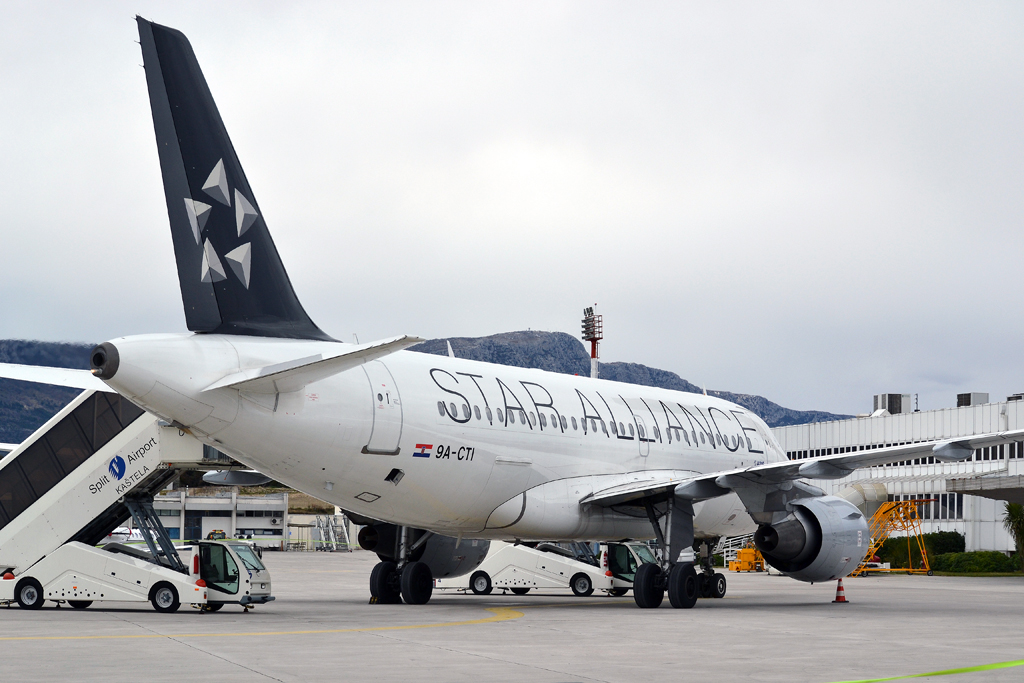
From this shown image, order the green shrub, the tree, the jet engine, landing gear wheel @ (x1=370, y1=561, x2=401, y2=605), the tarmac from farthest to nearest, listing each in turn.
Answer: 1. the green shrub
2. the tree
3. the jet engine
4. landing gear wheel @ (x1=370, y1=561, x2=401, y2=605)
5. the tarmac

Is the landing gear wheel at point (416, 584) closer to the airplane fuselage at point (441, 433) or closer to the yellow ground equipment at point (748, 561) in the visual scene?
the airplane fuselage at point (441, 433)

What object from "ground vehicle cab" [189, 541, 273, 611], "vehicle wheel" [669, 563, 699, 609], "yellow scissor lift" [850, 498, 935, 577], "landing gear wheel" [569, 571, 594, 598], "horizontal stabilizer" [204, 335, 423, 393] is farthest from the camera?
"yellow scissor lift" [850, 498, 935, 577]

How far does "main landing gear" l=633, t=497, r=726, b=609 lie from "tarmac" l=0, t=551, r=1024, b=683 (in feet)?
1.24

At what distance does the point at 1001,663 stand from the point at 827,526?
9.70m

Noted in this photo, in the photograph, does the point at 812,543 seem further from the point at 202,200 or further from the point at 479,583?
the point at 202,200

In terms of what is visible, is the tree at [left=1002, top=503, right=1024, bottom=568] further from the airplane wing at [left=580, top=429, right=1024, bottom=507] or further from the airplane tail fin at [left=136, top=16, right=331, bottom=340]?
the airplane tail fin at [left=136, top=16, right=331, bottom=340]

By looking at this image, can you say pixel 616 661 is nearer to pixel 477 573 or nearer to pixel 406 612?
pixel 406 612

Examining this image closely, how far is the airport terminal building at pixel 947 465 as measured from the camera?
52.2 metres

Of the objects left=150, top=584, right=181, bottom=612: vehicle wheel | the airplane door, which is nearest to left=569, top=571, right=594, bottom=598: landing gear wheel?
the airplane door

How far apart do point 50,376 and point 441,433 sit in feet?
19.7

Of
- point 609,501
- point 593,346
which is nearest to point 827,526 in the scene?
point 609,501

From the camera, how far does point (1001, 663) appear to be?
11.5 m

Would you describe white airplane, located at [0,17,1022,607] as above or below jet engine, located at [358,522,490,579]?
above

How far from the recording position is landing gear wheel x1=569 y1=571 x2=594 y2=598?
2644cm
